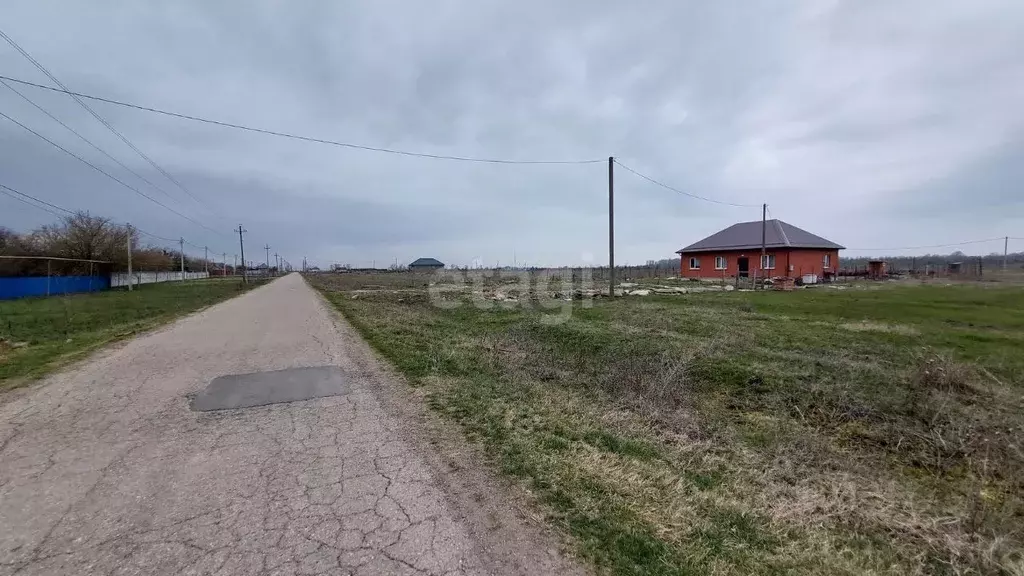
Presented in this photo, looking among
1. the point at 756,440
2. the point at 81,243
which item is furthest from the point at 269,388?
the point at 81,243

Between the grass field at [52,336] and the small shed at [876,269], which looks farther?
the small shed at [876,269]

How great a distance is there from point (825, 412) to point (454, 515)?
4766mm

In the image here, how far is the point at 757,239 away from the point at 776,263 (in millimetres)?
2633

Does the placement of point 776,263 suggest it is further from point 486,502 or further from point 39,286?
point 39,286

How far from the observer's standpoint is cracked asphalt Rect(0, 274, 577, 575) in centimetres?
219

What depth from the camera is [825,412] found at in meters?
4.91

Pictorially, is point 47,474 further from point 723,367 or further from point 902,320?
point 902,320

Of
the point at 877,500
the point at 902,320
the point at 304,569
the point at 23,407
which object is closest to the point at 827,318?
the point at 902,320

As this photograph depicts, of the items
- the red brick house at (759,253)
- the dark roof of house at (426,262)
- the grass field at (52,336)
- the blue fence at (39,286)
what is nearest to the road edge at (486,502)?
the grass field at (52,336)

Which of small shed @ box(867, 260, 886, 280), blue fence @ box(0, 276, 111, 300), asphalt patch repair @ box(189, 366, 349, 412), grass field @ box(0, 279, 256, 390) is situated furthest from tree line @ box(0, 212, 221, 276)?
small shed @ box(867, 260, 886, 280)

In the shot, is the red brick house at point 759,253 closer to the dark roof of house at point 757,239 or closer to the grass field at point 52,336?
the dark roof of house at point 757,239

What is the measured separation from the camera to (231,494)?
2.83 m

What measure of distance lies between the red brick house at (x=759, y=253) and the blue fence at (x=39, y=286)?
4499 cm

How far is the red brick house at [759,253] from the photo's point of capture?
30.5m
